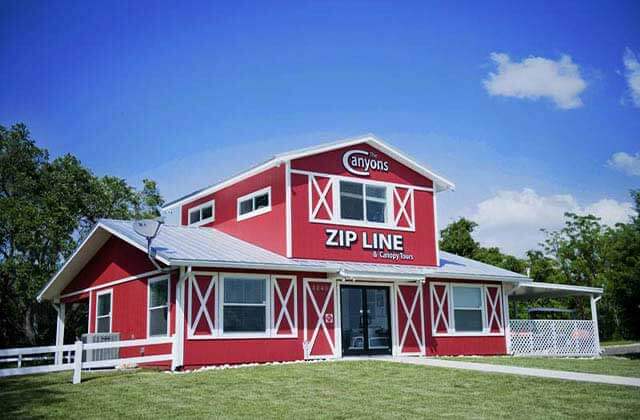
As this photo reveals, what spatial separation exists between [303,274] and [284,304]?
3.29 ft

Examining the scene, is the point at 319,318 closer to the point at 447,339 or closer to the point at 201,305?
the point at 201,305

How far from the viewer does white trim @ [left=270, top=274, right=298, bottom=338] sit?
1823cm

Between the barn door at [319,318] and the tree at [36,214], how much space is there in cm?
1883

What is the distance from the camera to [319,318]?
1903 centimetres

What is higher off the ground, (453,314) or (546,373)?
(453,314)

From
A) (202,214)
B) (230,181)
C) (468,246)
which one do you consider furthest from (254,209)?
(468,246)

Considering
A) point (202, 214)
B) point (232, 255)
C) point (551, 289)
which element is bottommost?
point (551, 289)

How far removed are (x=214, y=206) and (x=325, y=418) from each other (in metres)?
14.0

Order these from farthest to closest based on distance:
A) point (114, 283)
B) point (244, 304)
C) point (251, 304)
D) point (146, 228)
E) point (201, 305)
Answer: point (114, 283), point (251, 304), point (244, 304), point (201, 305), point (146, 228)

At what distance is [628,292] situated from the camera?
21500 mm

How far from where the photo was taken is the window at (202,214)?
23.7 metres

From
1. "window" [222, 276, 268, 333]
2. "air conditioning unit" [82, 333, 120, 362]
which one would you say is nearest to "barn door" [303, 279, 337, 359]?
"window" [222, 276, 268, 333]

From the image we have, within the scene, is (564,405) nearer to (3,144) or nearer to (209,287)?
(209,287)

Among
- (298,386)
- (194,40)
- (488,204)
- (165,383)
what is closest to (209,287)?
(165,383)
